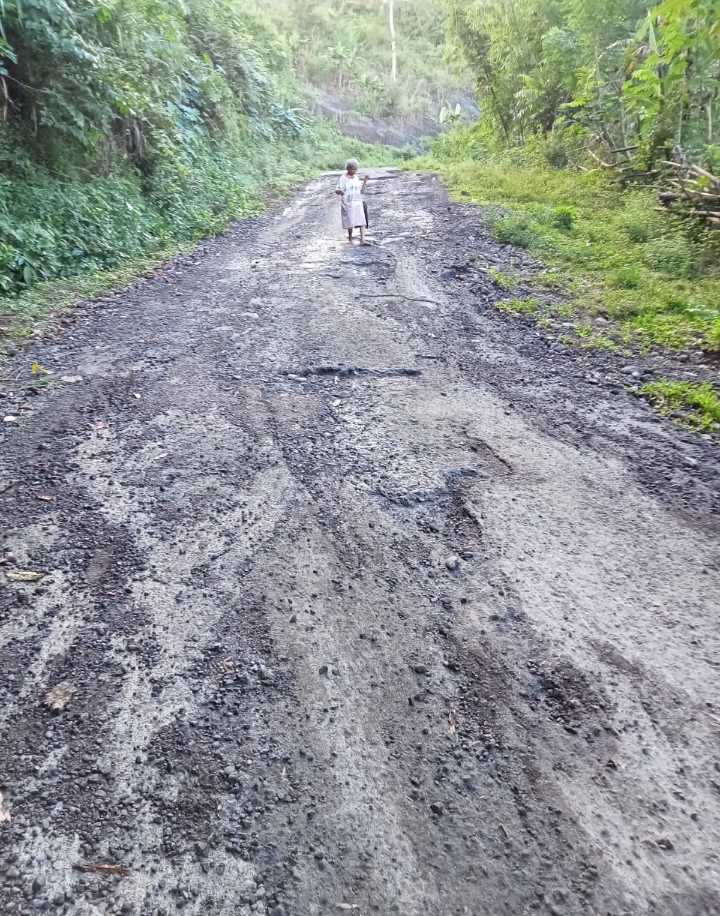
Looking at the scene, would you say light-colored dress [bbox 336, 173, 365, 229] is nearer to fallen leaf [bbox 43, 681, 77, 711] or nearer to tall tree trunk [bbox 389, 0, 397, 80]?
fallen leaf [bbox 43, 681, 77, 711]

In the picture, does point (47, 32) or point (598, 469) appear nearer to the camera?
point (598, 469)

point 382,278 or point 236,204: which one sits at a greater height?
point 236,204

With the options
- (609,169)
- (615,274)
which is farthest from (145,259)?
(609,169)

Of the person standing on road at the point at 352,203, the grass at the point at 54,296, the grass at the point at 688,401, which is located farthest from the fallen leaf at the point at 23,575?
the person standing on road at the point at 352,203

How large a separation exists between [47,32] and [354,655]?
8385 millimetres

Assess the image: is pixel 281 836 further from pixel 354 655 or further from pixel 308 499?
pixel 308 499

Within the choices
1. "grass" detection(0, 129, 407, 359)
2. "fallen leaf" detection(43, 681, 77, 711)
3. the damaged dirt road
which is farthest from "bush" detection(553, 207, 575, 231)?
"fallen leaf" detection(43, 681, 77, 711)

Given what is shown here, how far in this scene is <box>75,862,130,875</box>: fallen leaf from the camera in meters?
1.81

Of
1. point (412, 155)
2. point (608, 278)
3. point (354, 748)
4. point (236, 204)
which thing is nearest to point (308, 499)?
point (354, 748)

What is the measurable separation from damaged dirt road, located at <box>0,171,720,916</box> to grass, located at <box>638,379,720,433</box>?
0.22 m

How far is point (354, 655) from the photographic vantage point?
2.54 meters

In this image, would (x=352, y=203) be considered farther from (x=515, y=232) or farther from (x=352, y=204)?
(x=515, y=232)

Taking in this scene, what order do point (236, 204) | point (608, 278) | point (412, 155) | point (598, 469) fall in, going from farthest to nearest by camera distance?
point (412, 155), point (236, 204), point (608, 278), point (598, 469)

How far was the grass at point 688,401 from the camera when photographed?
4.21 meters
